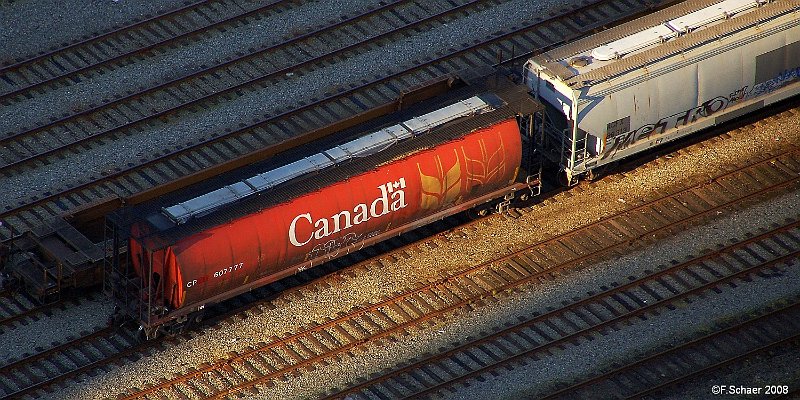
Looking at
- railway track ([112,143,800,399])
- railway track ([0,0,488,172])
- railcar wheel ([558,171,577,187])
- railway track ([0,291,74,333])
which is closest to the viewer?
railway track ([112,143,800,399])

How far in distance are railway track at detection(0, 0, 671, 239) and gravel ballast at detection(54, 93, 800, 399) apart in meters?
3.83

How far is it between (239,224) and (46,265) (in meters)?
4.39

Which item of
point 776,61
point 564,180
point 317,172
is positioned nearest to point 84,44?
point 317,172

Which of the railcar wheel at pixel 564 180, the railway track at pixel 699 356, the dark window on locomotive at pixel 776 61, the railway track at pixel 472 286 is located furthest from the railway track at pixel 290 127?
the railway track at pixel 699 356

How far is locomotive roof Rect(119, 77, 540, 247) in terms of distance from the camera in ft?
123

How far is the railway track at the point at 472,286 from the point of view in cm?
3775

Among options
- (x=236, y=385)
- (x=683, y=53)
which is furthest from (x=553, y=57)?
(x=236, y=385)

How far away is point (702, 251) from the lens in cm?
4094

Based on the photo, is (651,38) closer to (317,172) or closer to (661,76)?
(661,76)

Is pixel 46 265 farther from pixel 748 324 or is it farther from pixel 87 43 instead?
pixel 748 324

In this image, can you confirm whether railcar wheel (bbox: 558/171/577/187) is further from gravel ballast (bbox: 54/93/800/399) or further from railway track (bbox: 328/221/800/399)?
railway track (bbox: 328/221/800/399)

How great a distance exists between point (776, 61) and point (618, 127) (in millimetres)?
4392

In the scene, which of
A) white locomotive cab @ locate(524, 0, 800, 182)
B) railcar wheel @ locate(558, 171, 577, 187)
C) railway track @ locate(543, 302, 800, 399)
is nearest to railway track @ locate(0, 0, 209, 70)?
white locomotive cab @ locate(524, 0, 800, 182)

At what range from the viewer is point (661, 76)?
41812mm
